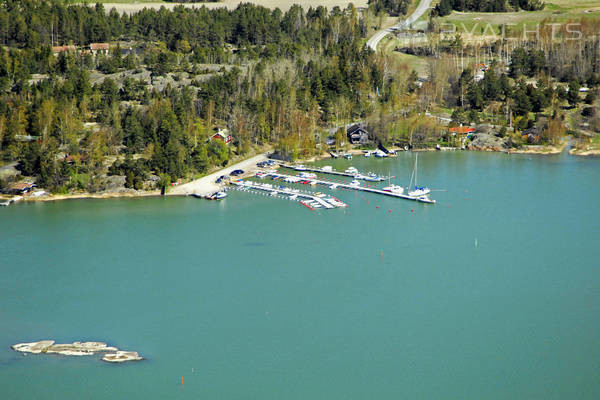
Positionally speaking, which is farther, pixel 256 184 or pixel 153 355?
pixel 256 184

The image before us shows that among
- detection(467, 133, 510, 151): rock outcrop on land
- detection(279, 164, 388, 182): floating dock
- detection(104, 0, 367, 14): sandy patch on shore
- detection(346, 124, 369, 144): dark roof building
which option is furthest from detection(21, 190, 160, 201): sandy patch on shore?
detection(104, 0, 367, 14): sandy patch on shore

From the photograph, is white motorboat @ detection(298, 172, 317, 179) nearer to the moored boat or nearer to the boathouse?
the moored boat

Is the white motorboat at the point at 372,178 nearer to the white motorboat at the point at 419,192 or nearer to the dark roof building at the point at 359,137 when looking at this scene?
the white motorboat at the point at 419,192

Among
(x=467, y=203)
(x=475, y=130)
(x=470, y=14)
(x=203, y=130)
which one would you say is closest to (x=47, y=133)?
(x=203, y=130)

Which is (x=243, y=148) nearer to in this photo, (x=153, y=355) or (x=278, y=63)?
(x=278, y=63)

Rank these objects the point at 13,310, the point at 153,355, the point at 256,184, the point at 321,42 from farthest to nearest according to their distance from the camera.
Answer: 1. the point at 321,42
2. the point at 256,184
3. the point at 13,310
4. the point at 153,355
